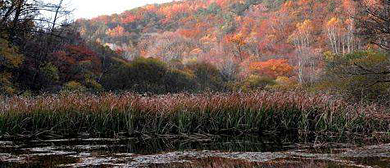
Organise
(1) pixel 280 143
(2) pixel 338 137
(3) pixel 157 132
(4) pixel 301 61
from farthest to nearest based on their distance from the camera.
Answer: (4) pixel 301 61, (3) pixel 157 132, (2) pixel 338 137, (1) pixel 280 143

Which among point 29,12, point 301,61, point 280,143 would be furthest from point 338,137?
point 301,61

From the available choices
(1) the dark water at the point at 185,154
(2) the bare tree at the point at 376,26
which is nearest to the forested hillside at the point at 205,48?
(2) the bare tree at the point at 376,26

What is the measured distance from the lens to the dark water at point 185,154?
14.3ft

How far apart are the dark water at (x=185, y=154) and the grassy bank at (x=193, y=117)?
1.06 m

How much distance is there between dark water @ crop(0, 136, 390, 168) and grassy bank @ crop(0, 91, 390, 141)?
3.48ft

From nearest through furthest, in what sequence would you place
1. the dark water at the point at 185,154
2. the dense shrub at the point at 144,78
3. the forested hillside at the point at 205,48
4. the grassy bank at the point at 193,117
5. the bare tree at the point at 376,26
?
the dark water at the point at 185,154 → the grassy bank at the point at 193,117 → the bare tree at the point at 376,26 → the forested hillside at the point at 205,48 → the dense shrub at the point at 144,78

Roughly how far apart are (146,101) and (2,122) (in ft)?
8.36

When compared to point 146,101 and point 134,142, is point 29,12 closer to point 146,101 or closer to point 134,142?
point 146,101

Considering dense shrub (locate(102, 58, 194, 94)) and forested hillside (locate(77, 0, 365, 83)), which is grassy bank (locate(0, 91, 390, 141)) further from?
forested hillside (locate(77, 0, 365, 83))

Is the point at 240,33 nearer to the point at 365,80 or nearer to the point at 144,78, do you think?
the point at 144,78

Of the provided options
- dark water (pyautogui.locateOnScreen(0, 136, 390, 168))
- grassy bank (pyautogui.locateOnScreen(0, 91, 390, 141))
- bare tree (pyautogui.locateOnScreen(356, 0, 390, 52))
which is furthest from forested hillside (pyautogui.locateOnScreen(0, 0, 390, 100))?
dark water (pyautogui.locateOnScreen(0, 136, 390, 168))

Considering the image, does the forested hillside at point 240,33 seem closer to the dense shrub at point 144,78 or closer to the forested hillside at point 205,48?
the forested hillside at point 205,48

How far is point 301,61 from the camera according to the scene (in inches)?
1960

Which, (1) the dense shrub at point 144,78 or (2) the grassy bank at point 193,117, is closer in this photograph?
(2) the grassy bank at point 193,117
